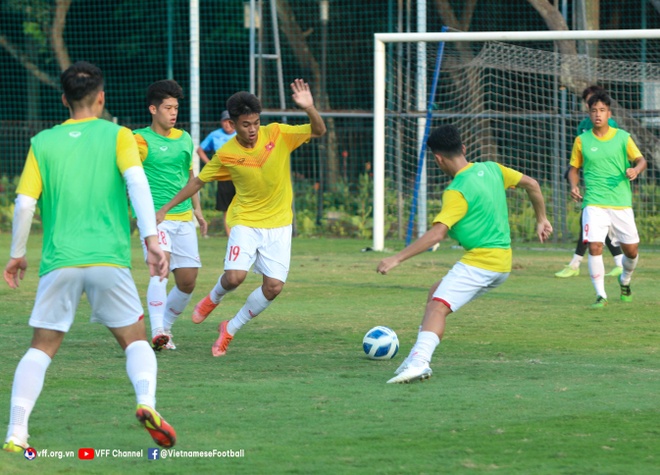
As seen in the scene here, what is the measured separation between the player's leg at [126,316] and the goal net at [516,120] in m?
12.1

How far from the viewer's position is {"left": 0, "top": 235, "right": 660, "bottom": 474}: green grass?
5.21m

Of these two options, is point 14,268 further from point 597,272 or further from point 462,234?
point 597,272

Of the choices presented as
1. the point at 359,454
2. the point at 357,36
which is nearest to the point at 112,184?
the point at 359,454

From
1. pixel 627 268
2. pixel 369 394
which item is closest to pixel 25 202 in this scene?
pixel 369 394

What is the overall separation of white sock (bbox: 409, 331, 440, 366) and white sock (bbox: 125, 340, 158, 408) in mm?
2175

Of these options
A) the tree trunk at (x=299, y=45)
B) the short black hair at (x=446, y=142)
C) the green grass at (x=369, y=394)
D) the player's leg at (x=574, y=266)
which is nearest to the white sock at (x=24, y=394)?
the green grass at (x=369, y=394)

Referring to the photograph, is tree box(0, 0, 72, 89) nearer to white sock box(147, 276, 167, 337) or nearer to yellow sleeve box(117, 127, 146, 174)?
white sock box(147, 276, 167, 337)

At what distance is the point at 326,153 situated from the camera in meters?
23.2

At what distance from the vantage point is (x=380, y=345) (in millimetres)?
7945

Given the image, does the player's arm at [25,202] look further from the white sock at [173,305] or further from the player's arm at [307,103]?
the white sock at [173,305]

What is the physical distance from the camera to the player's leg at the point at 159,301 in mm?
8398

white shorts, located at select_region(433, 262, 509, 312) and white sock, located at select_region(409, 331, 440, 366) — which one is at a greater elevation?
white shorts, located at select_region(433, 262, 509, 312)

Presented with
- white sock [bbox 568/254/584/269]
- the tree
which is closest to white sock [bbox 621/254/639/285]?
white sock [bbox 568/254/584/269]

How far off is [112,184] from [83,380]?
7.40 feet
